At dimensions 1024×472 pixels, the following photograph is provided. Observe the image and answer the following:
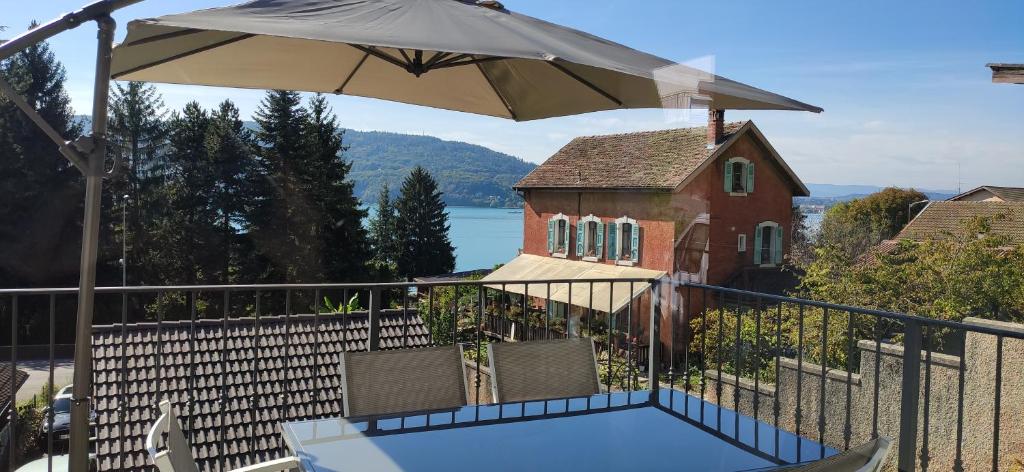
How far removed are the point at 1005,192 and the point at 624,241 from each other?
A: 4.34m

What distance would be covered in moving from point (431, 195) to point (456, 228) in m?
3.02

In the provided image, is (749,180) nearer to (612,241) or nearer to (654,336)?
(612,241)

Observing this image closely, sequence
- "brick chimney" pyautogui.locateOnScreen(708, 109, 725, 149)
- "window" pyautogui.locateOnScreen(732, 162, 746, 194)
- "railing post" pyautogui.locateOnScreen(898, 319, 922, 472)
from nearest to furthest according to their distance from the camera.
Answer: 1. "railing post" pyautogui.locateOnScreen(898, 319, 922, 472)
2. "window" pyautogui.locateOnScreen(732, 162, 746, 194)
3. "brick chimney" pyautogui.locateOnScreen(708, 109, 725, 149)

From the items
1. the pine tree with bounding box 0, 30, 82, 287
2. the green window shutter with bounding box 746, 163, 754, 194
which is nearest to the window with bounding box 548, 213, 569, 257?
the green window shutter with bounding box 746, 163, 754, 194

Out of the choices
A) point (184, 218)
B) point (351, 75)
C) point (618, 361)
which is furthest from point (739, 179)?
point (184, 218)

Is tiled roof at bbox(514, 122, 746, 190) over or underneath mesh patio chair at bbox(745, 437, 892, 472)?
over

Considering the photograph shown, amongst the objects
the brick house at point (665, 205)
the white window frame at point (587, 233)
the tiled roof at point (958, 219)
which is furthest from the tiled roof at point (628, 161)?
the tiled roof at point (958, 219)

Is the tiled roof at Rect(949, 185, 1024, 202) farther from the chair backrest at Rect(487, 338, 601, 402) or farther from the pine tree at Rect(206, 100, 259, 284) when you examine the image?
the pine tree at Rect(206, 100, 259, 284)

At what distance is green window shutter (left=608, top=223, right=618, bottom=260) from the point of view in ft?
30.6

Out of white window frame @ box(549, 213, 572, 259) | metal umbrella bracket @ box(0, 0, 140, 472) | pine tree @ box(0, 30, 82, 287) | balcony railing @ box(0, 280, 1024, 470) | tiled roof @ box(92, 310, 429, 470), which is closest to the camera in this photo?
metal umbrella bracket @ box(0, 0, 140, 472)

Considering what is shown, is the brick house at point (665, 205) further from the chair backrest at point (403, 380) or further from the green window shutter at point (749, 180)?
the chair backrest at point (403, 380)

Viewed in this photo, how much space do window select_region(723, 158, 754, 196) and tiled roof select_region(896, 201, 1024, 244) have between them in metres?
2.06

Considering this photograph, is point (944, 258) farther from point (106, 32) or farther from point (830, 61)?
point (106, 32)

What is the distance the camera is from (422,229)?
22.9 m
